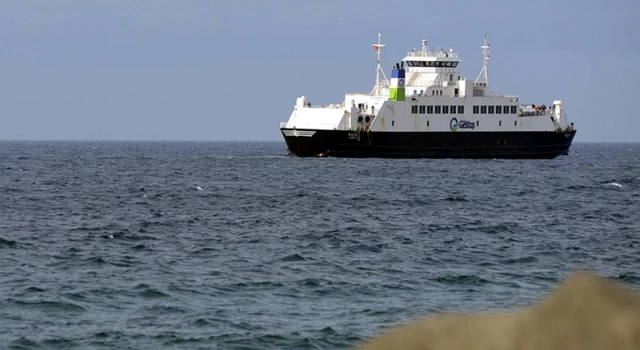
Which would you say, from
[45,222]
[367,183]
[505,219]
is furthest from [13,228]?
[367,183]

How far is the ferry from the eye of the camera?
6762cm

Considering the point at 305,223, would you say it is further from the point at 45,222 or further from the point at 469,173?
the point at 469,173

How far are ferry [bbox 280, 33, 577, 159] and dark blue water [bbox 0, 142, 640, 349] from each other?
24820mm

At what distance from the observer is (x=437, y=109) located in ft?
225

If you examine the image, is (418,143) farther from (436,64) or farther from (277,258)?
(277,258)

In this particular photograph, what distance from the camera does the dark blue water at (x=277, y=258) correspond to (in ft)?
43.8

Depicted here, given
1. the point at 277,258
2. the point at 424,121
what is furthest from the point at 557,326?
the point at 424,121

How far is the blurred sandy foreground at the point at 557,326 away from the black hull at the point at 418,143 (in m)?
64.9

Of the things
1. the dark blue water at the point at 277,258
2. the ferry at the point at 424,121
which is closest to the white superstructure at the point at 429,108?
the ferry at the point at 424,121

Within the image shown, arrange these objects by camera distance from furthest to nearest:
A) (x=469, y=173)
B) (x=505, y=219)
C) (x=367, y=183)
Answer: (x=469, y=173) → (x=367, y=183) → (x=505, y=219)

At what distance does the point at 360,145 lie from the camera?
68.1 metres

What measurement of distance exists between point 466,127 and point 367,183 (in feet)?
77.3

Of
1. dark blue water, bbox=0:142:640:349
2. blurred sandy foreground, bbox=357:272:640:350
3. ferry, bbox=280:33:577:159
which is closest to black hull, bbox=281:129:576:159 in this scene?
ferry, bbox=280:33:577:159

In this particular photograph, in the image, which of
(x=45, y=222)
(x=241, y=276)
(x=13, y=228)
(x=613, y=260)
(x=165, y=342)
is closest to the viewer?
(x=165, y=342)
